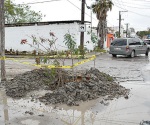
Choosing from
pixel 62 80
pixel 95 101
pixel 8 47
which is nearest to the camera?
pixel 95 101

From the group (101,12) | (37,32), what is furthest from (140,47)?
(101,12)

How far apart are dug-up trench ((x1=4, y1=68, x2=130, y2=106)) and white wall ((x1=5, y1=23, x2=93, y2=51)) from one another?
18.6m

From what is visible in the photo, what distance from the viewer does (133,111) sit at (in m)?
6.50

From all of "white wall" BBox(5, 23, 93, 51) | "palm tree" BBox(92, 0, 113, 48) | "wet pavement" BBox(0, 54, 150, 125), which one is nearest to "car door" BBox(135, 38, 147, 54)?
"white wall" BBox(5, 23, 93, 51)

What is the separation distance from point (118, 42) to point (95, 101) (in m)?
16.4

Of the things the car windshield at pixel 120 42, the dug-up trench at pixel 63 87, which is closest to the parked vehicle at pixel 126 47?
the car windshield at pixel 120 42

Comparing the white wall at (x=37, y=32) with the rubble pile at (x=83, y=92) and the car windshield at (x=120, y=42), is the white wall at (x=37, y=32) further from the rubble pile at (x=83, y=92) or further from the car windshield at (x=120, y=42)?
the rubble pile at (x=83, y=92)

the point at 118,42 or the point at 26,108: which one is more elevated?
the point at 118,42

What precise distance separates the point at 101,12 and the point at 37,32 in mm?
10092

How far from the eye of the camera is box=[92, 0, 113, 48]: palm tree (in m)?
36.0

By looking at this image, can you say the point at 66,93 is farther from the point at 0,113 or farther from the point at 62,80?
the point at 0,113

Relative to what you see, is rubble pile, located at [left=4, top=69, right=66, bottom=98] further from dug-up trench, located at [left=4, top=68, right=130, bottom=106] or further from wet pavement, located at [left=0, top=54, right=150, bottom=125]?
wet pavement, located at [left=0, top=54, right=150, bottom=125]

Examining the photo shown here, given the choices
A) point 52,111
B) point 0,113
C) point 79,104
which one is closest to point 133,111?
point 79,104

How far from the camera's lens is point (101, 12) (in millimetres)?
35844
